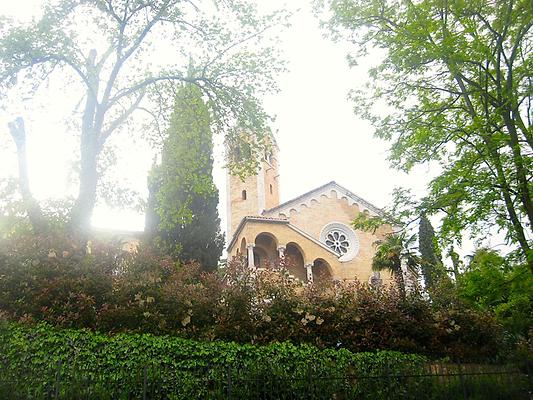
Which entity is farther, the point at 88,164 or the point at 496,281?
the point at 88,164

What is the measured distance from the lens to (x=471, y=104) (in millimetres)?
11766

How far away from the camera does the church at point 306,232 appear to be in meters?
30.5

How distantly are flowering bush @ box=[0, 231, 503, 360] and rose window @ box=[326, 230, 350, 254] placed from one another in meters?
21.9

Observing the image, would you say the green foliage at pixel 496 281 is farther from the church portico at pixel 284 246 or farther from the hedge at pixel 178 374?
the church portico at pixel 284 246

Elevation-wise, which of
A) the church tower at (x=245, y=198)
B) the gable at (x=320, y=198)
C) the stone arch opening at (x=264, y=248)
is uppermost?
the church tower at (x=245, y=198)

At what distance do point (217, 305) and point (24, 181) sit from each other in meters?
6.70

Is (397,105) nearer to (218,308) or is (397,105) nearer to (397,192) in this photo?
(397,192)

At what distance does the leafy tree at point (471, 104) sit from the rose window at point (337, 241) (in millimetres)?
23567

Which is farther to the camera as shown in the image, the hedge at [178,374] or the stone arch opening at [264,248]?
the stone arch opening at [264,248]

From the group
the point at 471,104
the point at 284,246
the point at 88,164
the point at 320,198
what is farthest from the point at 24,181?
the point at 320,198

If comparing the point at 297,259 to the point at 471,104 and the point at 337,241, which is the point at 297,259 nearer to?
the point at 337,241

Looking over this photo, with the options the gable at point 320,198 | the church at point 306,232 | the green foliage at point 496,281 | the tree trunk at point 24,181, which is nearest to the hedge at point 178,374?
the green foliage at point 496,281

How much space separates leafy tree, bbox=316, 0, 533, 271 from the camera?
396 inches

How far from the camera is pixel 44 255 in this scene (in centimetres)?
1067
